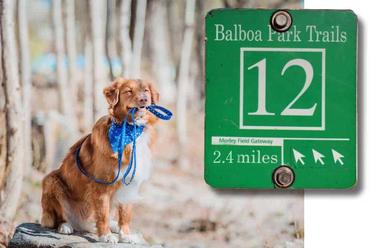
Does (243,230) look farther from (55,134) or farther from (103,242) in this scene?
(55,134)

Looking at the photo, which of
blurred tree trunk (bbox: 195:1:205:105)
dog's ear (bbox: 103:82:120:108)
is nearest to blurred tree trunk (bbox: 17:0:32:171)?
dog's ear (bbox: 103:82:120:108)

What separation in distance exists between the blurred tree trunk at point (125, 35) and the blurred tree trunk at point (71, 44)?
0.13m

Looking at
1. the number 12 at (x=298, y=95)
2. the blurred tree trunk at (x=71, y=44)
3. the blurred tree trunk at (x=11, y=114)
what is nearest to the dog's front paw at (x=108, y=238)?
the blurred tree trunk at (x=11, y=114)

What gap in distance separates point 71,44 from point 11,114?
256 mm

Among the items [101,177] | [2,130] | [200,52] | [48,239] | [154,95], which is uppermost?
[200,52]

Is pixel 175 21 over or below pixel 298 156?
over

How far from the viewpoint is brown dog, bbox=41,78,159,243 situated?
2.13 metres

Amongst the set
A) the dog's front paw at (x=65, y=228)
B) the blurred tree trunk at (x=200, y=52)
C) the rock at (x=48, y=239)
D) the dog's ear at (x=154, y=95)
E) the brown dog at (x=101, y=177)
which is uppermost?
the blurred tree trunk at (x=200, y=52)

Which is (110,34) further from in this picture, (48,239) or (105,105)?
(48,239)

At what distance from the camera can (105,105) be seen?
2.17m

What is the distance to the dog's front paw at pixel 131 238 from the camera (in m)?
2.14

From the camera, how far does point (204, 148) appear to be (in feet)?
7.08

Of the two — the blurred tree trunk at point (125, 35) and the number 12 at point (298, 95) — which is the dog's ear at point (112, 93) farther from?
the number 12 at point (298, 95)

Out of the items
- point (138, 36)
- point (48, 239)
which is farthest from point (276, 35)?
point (48, 239)
